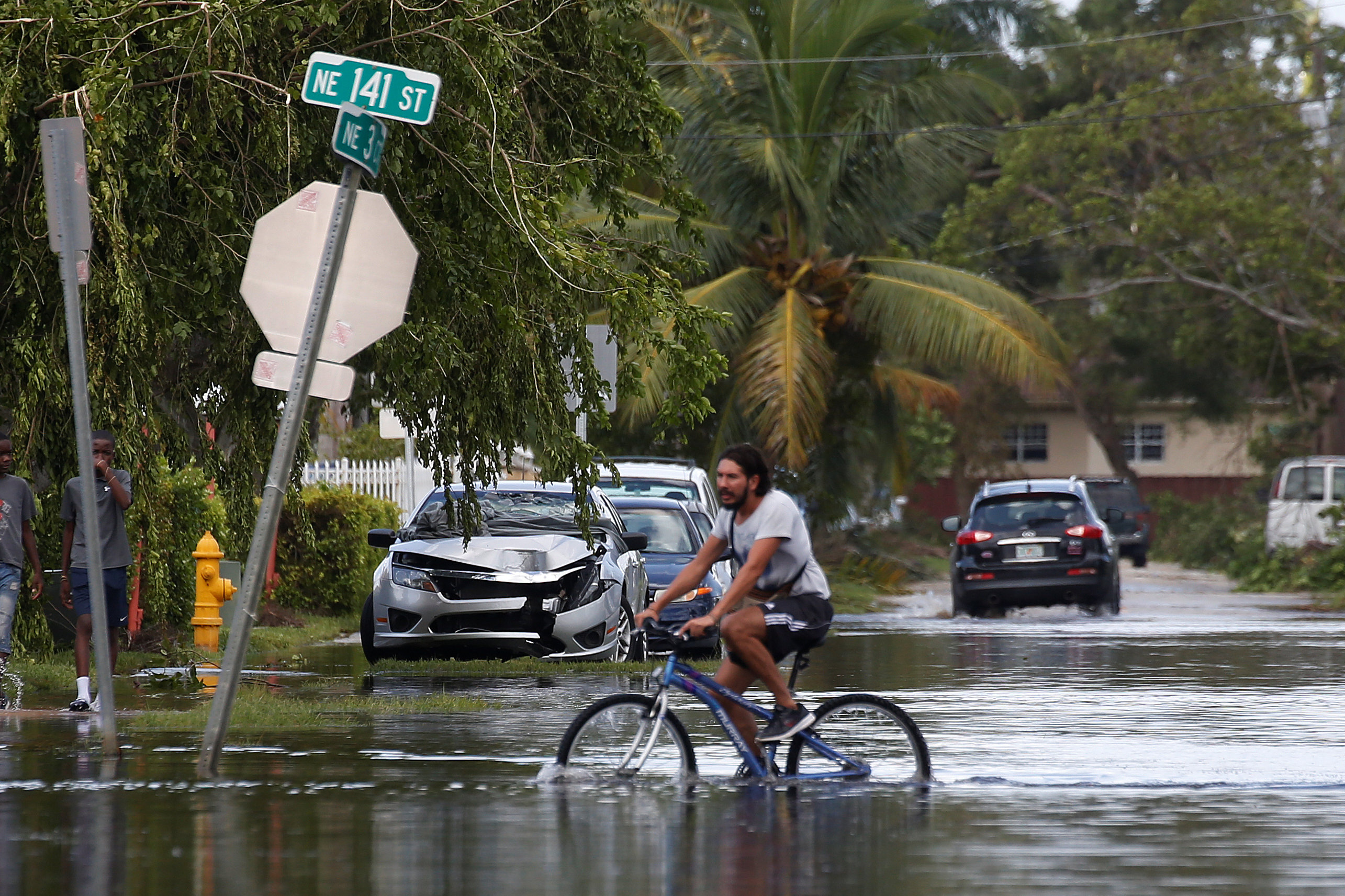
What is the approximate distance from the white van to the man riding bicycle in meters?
27.5

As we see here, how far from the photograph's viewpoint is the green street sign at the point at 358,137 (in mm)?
9625

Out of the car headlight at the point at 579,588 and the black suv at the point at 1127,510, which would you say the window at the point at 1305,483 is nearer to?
the black suv at the point at 1127,510

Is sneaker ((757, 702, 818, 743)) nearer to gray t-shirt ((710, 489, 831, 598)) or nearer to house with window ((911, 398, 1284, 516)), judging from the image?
gray t-shirt ((710, 489, 831, 598))

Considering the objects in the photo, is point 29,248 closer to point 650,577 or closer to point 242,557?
point 242,557

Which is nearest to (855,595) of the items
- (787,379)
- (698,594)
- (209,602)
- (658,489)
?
(787,379)

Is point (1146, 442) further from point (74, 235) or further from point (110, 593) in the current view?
point (74, 235)

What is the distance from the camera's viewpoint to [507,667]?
16.4 metres

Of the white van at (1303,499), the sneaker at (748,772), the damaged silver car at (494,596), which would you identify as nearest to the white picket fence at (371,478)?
the damaged silver car at (494,596)

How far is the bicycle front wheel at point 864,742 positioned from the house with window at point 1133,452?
55.3 m

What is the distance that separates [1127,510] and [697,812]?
38556 mm

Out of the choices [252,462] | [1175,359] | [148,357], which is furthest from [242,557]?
[1175,359]

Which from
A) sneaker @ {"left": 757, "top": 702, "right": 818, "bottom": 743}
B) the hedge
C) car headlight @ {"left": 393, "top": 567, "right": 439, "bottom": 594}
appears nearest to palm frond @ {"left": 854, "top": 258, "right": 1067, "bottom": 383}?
the hedge

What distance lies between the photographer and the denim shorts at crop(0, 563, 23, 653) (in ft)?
40.2

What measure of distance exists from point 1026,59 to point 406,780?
1983 inches
